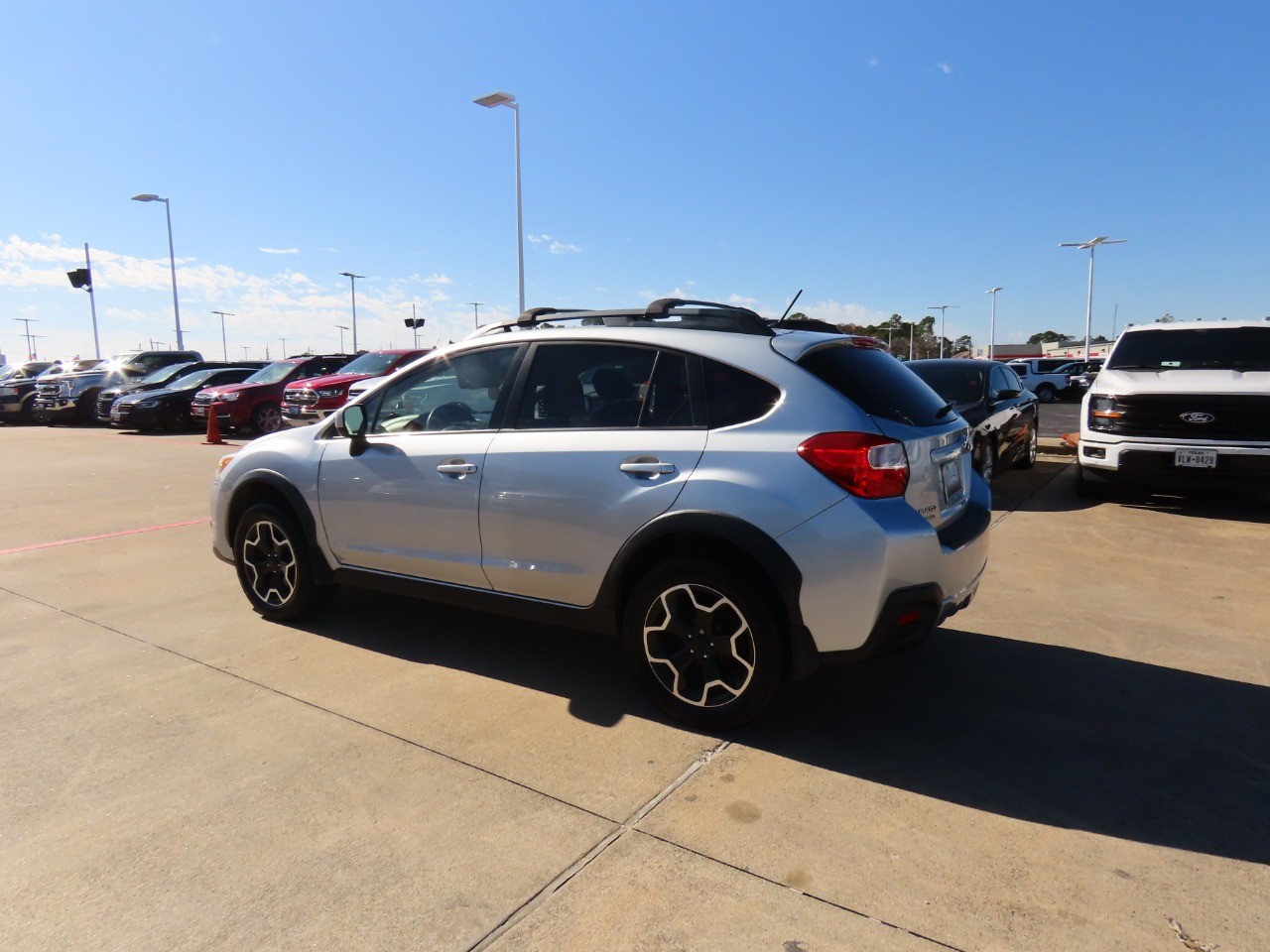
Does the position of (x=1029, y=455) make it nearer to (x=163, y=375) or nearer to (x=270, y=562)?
(x=270, y=562)

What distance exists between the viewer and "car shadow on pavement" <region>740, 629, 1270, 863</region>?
2.69 metres

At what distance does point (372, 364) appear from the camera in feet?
52.8

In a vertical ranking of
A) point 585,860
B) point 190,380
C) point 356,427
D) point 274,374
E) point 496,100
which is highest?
point 496,100

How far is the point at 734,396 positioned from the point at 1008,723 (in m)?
1.76

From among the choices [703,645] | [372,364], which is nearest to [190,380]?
[372,364]

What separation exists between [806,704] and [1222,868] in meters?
1.53

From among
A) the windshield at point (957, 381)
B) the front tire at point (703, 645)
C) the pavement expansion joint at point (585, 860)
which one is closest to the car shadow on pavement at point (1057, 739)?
the front tire at point (703, 645)

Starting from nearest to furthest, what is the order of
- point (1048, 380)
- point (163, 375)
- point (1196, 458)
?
1. point (1196, 458)
2. point (163, 375)
3. point (1048, 380)

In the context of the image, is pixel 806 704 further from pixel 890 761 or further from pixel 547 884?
pixel 547 884

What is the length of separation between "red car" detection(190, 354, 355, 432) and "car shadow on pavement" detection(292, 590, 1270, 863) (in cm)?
1418

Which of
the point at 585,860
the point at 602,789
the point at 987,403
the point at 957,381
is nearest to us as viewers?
the point at 585,860

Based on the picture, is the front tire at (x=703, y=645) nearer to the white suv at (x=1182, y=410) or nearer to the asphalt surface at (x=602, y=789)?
the asphalt surface at (x=602, y=789)

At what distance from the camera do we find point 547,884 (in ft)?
7.70

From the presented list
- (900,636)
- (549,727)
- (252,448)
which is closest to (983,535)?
(900,636)
